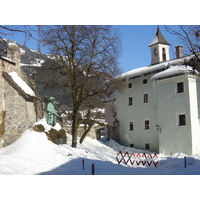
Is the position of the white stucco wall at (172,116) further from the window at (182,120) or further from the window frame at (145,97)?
the window frame at (145,97)

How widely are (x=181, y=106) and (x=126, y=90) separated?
26.0ft

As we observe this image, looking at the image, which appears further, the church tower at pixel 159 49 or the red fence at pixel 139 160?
the church tower at pixel 159 49

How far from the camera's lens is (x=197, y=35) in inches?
451

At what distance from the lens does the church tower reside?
97.4ft

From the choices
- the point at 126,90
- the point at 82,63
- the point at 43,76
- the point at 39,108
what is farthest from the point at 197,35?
the point at 126,90

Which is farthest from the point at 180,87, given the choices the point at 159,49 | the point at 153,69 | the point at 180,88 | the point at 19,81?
the point at 19,81

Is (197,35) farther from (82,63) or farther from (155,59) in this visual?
(155,59)

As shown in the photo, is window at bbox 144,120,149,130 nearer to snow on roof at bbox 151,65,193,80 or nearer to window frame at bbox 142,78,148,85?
window frame at bbox 142,78,148,85

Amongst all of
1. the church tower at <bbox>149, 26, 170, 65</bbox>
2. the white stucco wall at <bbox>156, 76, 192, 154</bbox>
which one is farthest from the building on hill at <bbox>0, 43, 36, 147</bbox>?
the church tower at <bbox>149, 26, 170, 65</bbox>

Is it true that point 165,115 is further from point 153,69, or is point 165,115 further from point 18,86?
point 18,86

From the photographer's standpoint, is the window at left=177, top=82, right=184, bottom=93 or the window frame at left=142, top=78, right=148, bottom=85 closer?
the window at left=177, top=82, right=184, bottom=93

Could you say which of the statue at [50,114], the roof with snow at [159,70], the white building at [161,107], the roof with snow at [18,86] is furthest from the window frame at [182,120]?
the roof with snow at [18,86]

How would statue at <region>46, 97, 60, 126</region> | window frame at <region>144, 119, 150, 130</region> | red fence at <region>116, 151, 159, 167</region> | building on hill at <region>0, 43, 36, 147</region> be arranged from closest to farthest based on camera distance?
statue at <region>46, 97, 60, 126</region>, red fence at <region>116, 151, 159, 167</region>, building on hill at <region>0, 43, 36, 147</region>, window frame at <region>144, 119, 150, 130</region>

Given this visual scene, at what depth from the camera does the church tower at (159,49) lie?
29.7 m
